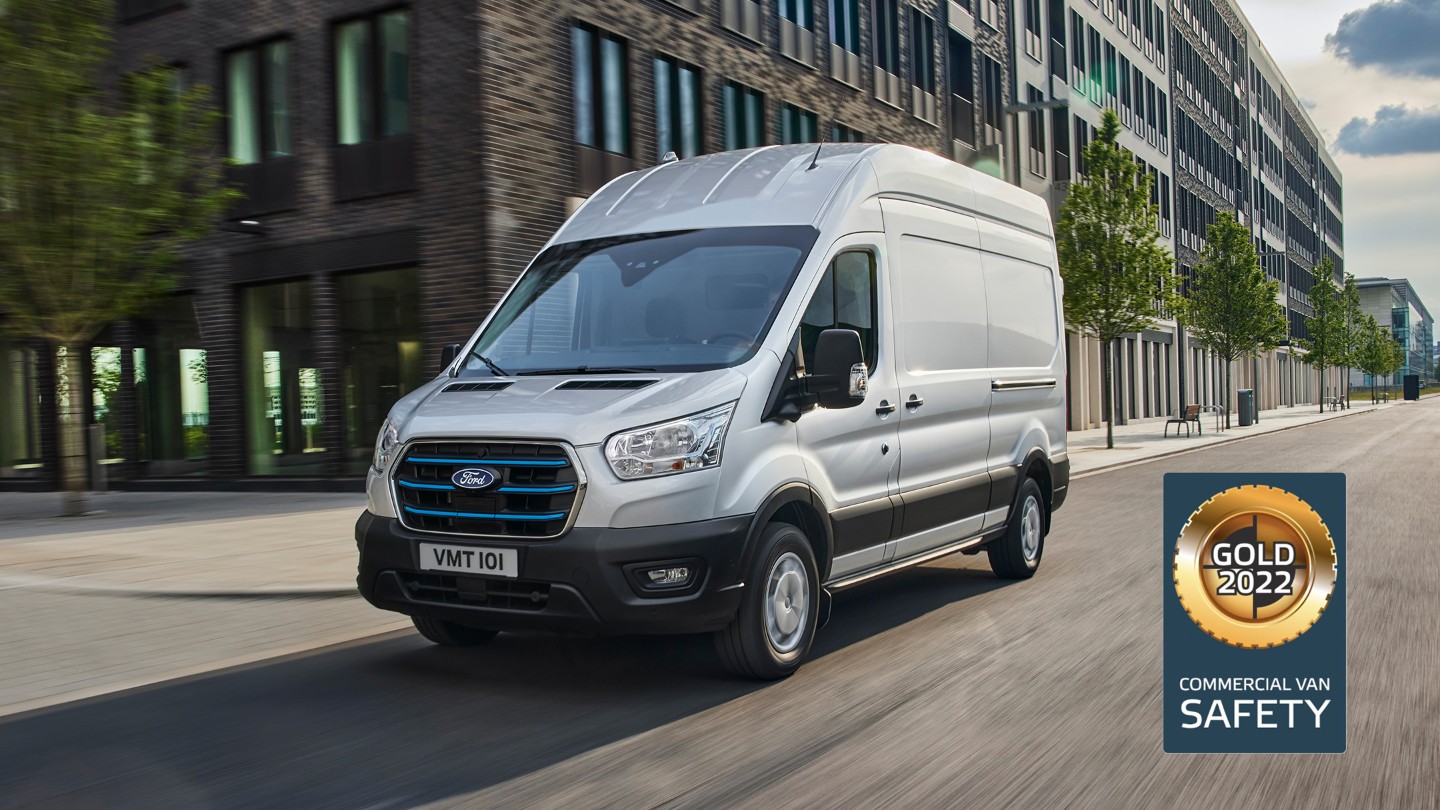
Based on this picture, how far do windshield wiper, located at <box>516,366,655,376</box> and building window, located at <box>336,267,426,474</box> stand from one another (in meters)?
11.3

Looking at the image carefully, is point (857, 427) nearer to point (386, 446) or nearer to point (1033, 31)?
point (386, 446)

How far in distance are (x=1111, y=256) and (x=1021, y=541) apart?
21.8 metres

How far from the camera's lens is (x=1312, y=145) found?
101 meters

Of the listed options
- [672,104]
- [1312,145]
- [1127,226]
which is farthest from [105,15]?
[1312,145]

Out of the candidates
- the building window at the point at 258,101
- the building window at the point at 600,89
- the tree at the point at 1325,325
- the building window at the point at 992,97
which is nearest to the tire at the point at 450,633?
the building window at the point at 600,89

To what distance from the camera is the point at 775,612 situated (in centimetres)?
543

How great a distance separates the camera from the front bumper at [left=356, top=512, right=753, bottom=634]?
195 inches

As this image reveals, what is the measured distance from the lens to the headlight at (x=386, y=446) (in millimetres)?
5562

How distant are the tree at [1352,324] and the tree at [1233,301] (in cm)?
3288

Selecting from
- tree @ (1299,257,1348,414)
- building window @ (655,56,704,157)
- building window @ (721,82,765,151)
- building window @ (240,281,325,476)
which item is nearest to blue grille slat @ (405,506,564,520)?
building window @ (240,281,325,476)

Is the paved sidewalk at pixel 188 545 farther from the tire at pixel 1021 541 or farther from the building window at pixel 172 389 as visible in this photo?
the tire at pixel 1021 541

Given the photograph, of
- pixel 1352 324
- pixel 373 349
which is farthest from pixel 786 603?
pixel 1352 324

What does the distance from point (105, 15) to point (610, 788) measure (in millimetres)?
13604

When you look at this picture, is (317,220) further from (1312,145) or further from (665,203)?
(1312,145)
